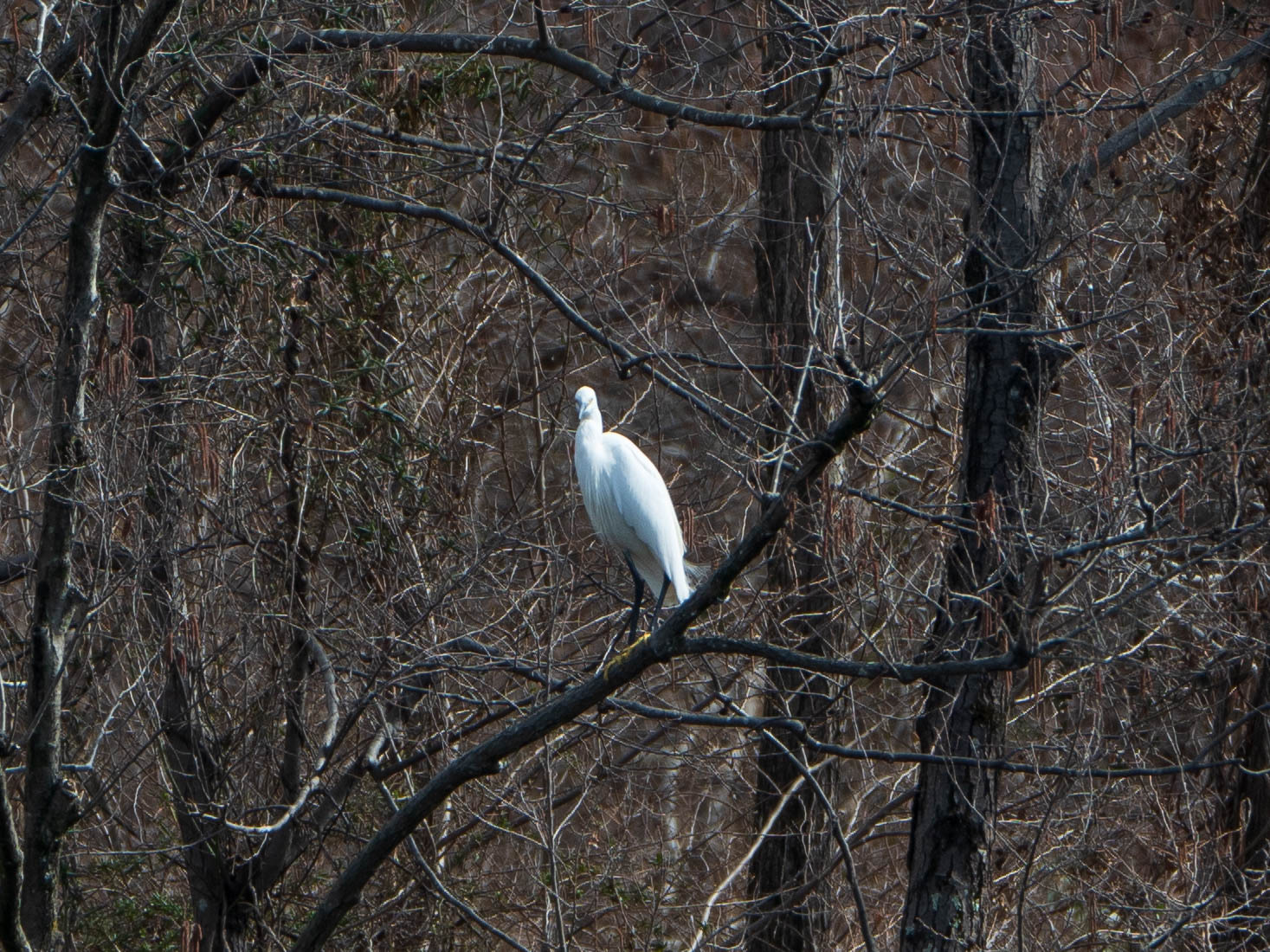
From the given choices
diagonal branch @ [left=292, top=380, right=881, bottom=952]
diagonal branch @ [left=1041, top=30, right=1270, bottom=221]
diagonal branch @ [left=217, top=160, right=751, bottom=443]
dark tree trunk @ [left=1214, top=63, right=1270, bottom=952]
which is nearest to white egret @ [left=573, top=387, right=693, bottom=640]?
diagonal branch @ [left=217, top=160, right=751, bottom=443]

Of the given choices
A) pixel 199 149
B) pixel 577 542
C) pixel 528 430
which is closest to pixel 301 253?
pixel 199 149

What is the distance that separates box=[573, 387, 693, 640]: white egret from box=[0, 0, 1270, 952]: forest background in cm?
29

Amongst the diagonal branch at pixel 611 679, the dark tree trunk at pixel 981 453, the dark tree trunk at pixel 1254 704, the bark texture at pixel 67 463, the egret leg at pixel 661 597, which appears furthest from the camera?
the dark tree trunk at pixel 1254 704

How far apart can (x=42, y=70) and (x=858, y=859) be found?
20.8 ft

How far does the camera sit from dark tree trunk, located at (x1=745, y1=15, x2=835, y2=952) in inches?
271

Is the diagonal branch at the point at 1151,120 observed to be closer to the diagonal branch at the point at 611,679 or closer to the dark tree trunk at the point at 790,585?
the diagonal branch at the point at 611,679

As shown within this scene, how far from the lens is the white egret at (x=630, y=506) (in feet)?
17.1

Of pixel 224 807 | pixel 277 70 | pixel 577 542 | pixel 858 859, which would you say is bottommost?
pixel 858 859

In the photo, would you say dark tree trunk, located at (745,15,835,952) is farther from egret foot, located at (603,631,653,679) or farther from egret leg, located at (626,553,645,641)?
egret foot, located at (603,631,653,679)

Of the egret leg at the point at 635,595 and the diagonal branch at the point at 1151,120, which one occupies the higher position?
the diagonal branch at the point at 1151,120

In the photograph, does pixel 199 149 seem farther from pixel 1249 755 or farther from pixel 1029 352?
pixel 1249 755

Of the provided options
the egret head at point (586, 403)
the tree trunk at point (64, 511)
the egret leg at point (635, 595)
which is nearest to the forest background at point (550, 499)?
the tree trunk at point (64, 511)

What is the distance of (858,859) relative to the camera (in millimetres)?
8438

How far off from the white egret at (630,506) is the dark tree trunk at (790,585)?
4.06 ft
